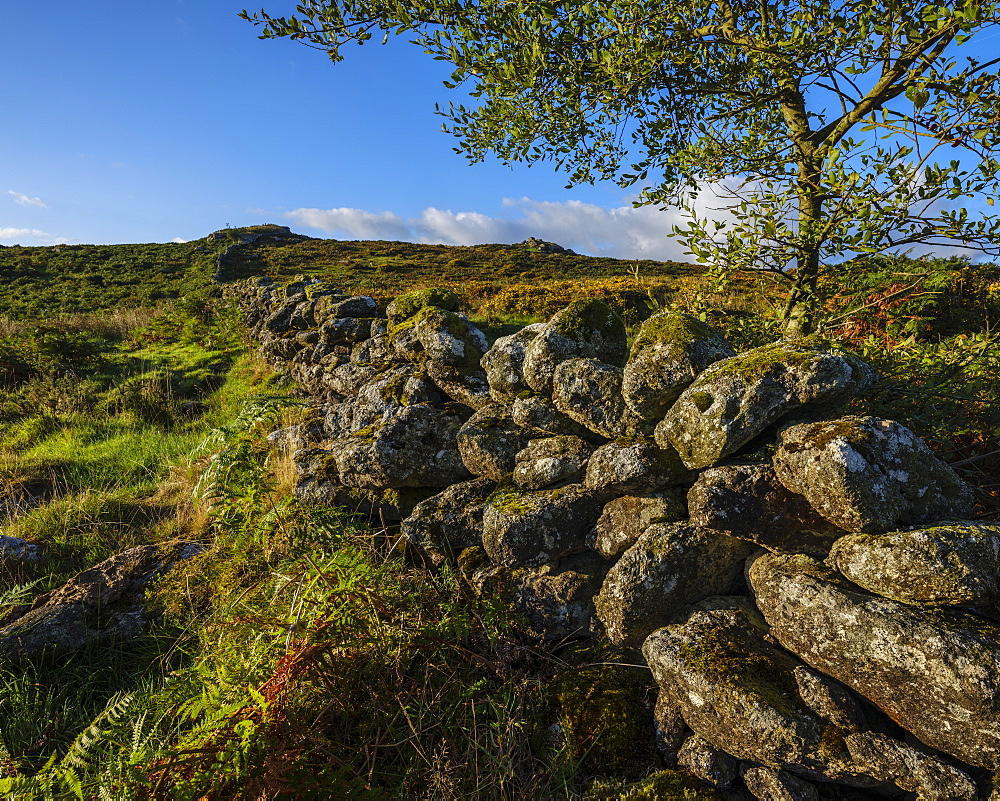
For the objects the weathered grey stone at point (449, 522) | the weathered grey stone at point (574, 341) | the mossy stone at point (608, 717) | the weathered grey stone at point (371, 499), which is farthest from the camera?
the weathered grey stone at point (371, 499)

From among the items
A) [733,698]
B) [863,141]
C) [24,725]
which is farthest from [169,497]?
[863,141]

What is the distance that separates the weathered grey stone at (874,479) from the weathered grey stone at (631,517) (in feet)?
2.42

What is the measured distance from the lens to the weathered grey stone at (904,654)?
1877mm

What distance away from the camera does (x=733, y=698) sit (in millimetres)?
2264

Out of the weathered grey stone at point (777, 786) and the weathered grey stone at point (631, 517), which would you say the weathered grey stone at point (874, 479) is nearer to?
the weathered grey stone at point (631, 517)

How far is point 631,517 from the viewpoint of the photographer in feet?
10.0

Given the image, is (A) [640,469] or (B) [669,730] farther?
(A) [640,469]

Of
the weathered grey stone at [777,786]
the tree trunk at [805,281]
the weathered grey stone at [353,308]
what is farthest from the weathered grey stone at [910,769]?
the weathered grey stone at [353,308]

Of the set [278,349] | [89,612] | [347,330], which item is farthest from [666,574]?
[278,349]

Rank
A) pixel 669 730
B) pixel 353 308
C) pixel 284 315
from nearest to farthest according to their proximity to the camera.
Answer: pixel 669 730, pixel 353 308, pixel 284 315

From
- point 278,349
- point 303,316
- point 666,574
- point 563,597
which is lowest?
point 563,597

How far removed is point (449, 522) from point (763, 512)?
2314mm

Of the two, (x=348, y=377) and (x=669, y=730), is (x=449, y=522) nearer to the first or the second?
(x=669, y=730)

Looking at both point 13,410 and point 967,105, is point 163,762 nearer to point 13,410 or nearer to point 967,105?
point 967,105
